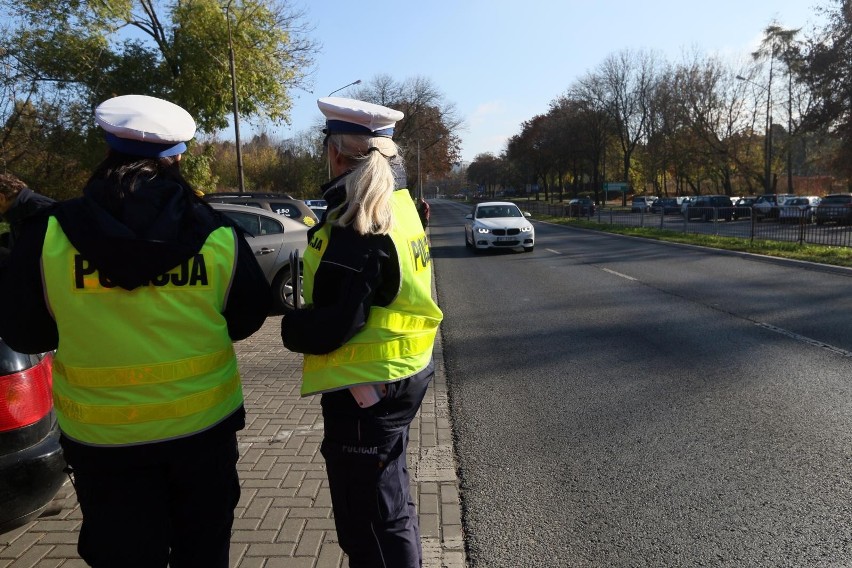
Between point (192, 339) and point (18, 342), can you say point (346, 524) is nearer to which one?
point (192, 339)

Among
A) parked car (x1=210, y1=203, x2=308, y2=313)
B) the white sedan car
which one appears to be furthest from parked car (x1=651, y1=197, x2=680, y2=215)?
parked car (x1=210, y1=203, x2=308, y2=313)

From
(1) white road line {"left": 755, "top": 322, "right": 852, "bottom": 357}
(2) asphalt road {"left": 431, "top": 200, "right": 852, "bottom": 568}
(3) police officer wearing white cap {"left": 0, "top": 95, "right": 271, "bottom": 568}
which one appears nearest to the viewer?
(3) police officer wearing white cap {"left": 0, "top": 95, "right": 271, "bottom": 568}

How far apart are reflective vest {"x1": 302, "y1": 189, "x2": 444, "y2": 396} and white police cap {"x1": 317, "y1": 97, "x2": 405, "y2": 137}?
0.25 m

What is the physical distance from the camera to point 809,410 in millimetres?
5051

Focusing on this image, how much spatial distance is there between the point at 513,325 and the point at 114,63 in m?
23.7

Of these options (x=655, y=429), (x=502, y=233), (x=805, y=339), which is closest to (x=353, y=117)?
(x=655, y=429)

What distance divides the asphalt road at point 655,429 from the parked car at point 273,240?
2498 mm

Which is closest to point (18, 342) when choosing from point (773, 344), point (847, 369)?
point (847, 369)

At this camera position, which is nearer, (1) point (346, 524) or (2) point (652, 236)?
(1) point (346, 524)

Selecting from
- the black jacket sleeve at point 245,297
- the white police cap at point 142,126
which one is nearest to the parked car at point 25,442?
the black jacket sleeve at point 245,297

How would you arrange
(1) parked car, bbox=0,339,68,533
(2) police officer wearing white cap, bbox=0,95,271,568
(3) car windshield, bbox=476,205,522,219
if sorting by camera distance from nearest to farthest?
(2) police officer wearing white cap, bbox=0,95,271,568
(1) parked car, bbox=0,339,68,533
(3) car windshield, bbox=476,205,522,219

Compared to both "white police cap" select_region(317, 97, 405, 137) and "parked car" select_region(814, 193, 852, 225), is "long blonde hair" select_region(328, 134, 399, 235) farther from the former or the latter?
"parked car" select_region(814, 193, 852, 225)

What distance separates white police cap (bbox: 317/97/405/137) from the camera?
7.22 ft

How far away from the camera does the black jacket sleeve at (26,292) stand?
189 centimetres
